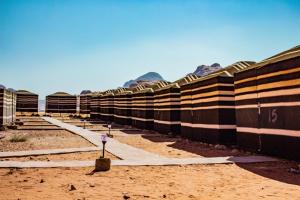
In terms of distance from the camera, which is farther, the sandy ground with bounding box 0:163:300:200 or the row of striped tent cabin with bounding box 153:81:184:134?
the row of striped tent cabin with bounding box 153:81:184:134

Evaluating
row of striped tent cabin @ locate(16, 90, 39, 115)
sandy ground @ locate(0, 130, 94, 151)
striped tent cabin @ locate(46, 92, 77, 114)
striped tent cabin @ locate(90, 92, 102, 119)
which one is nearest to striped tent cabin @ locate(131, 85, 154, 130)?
sandy ground @ locate(0, 130, 94, 151)

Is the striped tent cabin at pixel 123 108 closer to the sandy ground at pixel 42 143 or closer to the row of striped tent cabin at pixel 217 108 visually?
the sandy ground at pixel 42 143

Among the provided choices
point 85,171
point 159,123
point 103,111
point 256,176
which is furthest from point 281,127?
point 103,111

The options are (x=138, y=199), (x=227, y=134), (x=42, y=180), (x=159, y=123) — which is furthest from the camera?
(x=159, y=123)

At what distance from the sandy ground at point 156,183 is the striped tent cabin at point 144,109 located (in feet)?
57.6

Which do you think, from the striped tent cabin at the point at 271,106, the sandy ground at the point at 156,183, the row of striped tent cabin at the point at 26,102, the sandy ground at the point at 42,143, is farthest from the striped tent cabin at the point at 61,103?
the sandy ground at the point at 156,183

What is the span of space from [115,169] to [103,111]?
3430cm

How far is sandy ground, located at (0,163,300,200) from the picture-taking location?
6930 millimetres

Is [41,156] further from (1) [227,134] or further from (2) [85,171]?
(1) [227,134]

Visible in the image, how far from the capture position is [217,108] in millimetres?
16656

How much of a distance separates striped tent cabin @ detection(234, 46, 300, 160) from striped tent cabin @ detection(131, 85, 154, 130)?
43.3ft

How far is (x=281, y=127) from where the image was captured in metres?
12.1

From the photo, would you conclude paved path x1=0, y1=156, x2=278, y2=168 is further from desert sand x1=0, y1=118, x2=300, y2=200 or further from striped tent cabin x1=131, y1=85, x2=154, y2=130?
striped tent cabin x1=131, y1=85, x2=154, y2=130

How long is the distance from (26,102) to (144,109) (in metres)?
37.4
